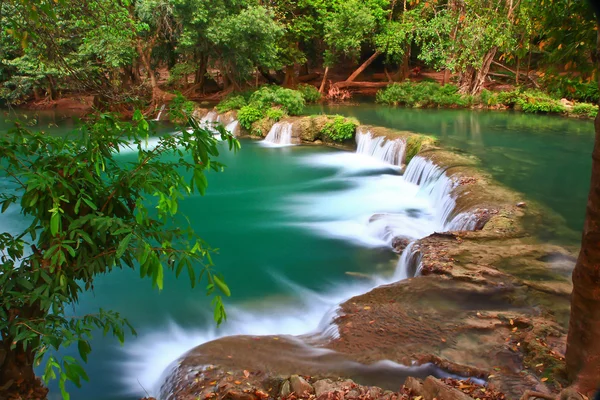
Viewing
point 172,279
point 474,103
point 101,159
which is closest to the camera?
point 101,159

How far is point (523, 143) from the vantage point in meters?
16.4

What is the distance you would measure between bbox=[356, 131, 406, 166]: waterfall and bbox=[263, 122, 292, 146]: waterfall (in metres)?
2.90

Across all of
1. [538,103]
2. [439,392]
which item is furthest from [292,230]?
[538,103]

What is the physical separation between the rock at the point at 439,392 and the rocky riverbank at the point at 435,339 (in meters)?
0.01

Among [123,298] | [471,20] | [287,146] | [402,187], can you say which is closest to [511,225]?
[471,20]

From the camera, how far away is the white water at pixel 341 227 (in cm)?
661

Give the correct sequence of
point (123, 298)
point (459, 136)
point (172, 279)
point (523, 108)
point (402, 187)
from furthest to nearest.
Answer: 1. point (523, 108)
2. point (459, 136)
3. point (402, 187)
4. point (172, 279)
5. point (123, 298)

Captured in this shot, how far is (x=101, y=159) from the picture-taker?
298 cm

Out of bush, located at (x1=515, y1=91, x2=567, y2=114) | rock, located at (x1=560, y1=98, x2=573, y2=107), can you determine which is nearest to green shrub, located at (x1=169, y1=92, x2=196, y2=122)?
bush, located at (x1=515, y1=91, x2=567, y2=114)

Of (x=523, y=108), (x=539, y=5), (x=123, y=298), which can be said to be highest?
(x=539, y=5)

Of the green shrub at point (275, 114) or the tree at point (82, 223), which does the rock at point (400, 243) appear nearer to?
the tree at point (82, 223)

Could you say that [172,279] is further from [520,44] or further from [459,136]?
[459,136]

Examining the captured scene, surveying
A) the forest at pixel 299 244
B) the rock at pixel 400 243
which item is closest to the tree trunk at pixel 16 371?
the forest at pixel 299 244

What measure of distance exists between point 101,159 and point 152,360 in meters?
4.11
